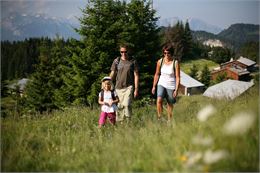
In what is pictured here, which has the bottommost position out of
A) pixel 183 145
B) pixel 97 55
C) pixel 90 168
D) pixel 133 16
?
pixel 90 168

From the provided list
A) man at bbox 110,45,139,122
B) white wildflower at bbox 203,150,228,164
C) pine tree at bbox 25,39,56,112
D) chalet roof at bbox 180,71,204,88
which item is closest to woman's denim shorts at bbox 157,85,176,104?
man at bbox 110,45,139,122

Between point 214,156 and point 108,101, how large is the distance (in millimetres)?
4565

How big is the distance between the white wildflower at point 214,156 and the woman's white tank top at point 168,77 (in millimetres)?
4510

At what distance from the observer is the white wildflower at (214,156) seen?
284 centimetres

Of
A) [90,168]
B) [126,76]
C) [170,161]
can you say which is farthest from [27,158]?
[126,76]

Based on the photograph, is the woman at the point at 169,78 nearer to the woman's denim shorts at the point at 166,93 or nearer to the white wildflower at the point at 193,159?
the woman's denim shorts at the point at 166,93

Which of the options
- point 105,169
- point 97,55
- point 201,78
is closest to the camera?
point 105,169

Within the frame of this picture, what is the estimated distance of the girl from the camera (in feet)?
23.4

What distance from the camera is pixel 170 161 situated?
3.40 m

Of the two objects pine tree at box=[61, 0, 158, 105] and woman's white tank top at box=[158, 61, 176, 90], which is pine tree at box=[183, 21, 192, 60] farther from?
woman's white tank top at box=[158, 61, 176, 90]

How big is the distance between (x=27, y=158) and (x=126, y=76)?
3.61 m

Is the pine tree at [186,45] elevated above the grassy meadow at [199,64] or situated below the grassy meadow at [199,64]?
above

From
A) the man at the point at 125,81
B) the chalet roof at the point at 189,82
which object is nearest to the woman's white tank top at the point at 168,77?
the man at the point at 125,81

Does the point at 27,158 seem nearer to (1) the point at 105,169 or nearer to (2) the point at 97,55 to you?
(1) the point at 105,169
